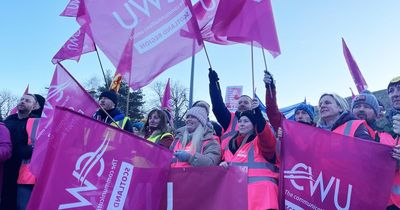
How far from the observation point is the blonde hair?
166 inches

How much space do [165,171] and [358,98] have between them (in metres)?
2.51

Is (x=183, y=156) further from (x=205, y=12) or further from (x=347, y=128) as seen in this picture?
(x=205, y=12)

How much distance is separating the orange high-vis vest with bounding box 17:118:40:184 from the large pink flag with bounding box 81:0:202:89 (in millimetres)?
1652

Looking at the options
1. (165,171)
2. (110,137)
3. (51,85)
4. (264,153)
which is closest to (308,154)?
(264,153)

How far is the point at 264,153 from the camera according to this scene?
3.96 metres

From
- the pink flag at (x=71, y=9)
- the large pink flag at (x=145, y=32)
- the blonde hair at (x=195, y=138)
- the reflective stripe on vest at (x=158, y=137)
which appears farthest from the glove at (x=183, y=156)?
the pink flag at (x=71, y=9)

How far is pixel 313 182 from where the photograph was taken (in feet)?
10.8

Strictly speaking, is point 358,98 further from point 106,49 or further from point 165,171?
point 106,49

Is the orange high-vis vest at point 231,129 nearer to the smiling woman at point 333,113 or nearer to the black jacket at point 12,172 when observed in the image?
the smiling woman at point 333,113

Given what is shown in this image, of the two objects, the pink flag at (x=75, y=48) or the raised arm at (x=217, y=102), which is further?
the pink flag at (x=75, y=48)

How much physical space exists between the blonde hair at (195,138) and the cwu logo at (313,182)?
→ 43.5 inches

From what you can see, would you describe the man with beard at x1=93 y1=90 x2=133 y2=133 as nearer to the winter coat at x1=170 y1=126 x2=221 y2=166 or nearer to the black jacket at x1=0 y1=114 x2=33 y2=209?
the black jacket at x1=0 y1=114 x2=33 y2=209

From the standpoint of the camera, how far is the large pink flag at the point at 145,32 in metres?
4.25

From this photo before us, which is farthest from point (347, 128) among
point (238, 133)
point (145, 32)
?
point (145, 32)
